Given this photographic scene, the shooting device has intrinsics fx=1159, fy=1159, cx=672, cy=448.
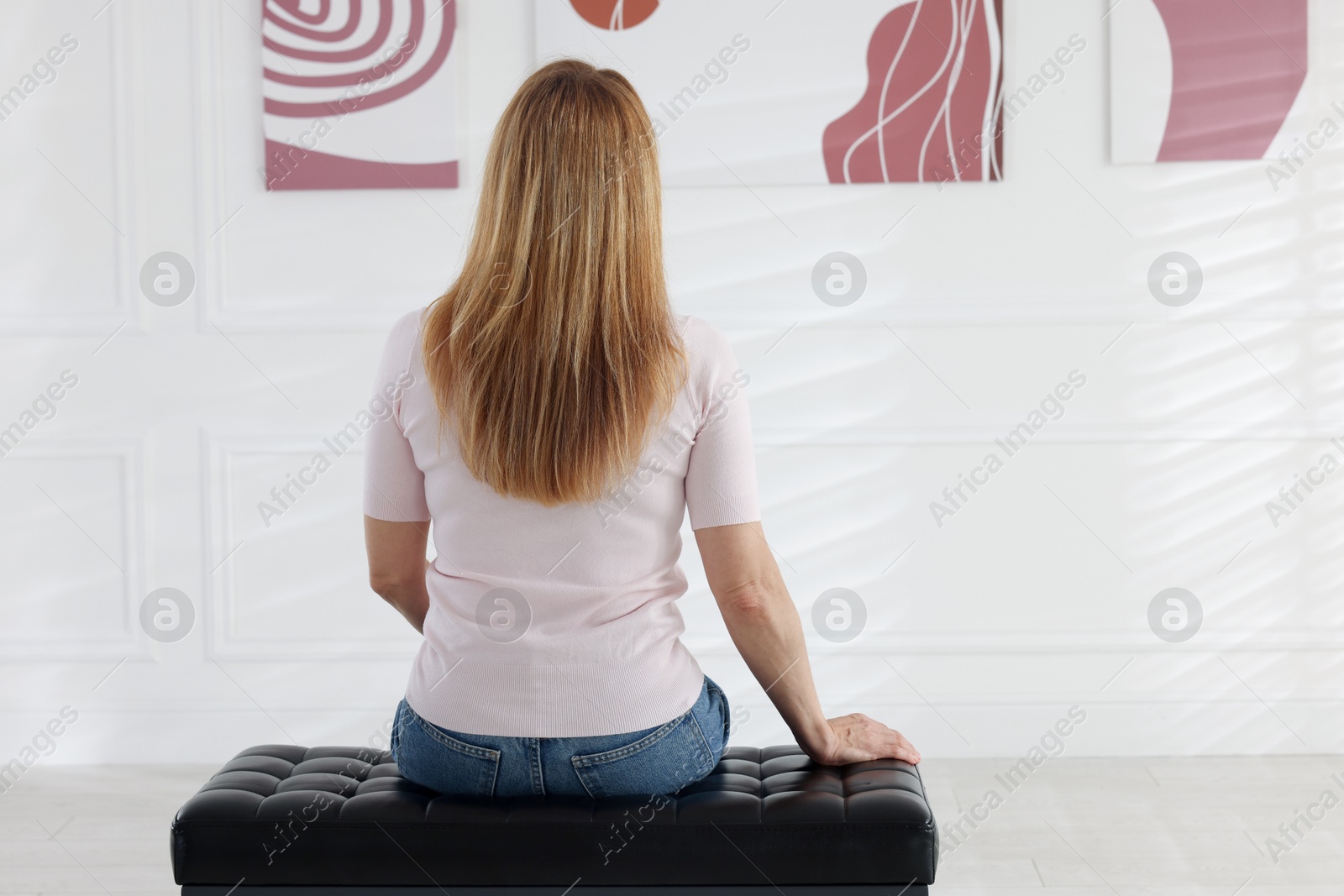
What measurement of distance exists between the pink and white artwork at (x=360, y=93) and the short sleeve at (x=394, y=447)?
4.92 ft

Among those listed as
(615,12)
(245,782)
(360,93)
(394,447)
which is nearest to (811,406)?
(615,12)

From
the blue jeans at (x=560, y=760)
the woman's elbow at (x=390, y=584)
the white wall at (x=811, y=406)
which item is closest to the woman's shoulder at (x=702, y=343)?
the blue jeans at (x=560, y=760)

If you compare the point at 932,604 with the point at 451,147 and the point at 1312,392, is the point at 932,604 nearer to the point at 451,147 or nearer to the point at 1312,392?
the point at 1312,392

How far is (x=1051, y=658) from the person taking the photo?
2814mm

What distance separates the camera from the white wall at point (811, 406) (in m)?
2.73

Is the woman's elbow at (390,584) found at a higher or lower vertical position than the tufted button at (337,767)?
higher

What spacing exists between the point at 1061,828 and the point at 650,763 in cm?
136

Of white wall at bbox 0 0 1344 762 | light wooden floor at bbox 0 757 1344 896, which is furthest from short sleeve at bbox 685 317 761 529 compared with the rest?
white wall at bbox 0 0 1344 762

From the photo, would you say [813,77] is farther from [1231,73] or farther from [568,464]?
[568,464]

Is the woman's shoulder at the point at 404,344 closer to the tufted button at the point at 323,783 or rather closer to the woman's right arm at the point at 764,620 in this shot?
the woman's right arm at the point at 764,620

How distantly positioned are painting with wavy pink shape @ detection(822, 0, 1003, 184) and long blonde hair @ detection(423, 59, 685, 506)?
1522mm

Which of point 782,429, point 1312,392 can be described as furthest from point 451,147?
point 1312,392

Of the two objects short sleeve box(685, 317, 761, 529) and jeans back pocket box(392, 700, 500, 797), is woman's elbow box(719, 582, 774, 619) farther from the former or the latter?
jeans back pocket box(392, 700, 500, 797)

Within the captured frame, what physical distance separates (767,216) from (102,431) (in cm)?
171
